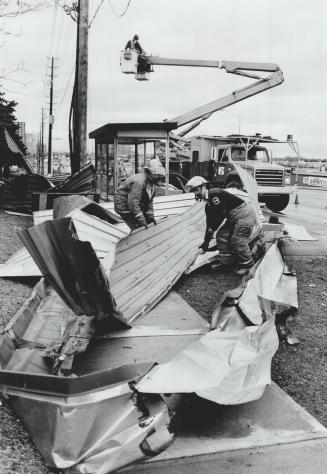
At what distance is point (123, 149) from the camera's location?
14.1 meters

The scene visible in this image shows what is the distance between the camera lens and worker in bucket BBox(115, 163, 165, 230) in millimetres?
7632

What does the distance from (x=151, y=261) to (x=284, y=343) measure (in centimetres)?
266

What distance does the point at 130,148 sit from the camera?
14500mm

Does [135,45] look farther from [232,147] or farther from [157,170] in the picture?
[157,170]

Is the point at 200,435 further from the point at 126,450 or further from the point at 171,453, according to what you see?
the point at 126,450

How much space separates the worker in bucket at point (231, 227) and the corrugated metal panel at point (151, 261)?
47 centimetres

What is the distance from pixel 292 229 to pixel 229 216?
12.0ft

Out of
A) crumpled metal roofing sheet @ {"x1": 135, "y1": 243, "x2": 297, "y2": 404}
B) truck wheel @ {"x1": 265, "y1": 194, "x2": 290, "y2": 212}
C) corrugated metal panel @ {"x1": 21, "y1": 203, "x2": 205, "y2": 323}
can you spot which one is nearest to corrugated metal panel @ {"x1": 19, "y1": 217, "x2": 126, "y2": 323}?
corrugated metal panel @ {"x1": 21, "y1": 203, "x2": 205, "y2": 323}

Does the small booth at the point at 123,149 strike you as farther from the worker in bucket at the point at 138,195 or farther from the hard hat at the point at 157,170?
the hard hat at the point at 157,170

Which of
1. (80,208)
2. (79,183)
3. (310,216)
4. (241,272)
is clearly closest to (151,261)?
(241,272)

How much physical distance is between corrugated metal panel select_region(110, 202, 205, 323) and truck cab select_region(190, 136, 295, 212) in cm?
803

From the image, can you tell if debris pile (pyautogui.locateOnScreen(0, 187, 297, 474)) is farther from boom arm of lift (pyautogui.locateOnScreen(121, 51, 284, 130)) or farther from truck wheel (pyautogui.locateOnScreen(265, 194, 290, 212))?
boom arm of lift (pyautogui.locateOnScreen(121, 51, 284, 130))

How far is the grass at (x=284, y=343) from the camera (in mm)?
2932

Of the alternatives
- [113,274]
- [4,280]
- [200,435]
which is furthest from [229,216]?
[200,435]
